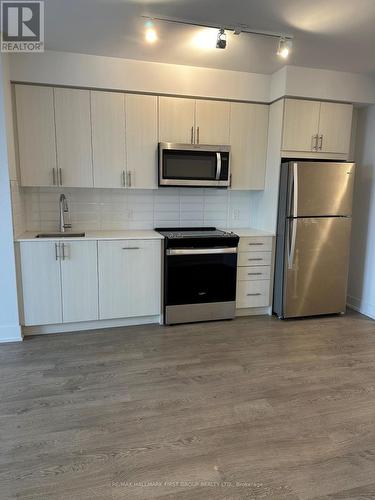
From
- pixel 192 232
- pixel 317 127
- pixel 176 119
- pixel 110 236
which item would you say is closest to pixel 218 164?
pixel 176 119

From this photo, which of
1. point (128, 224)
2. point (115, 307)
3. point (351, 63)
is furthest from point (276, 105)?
Result: point (115, 307)

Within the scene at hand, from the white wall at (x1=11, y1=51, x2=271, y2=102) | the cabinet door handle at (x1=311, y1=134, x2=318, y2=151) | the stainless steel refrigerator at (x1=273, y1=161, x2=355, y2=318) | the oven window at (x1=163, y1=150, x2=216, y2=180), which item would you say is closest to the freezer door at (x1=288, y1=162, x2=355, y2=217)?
the stainless steel refrigerator at (x1=273, y1=161, x2=355, y2=318)

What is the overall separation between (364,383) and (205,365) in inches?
47.5

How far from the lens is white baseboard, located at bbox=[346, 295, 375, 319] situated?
4004mm

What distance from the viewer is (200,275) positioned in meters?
3.63

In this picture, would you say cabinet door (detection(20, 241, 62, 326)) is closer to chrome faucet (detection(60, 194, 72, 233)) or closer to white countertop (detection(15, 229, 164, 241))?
white countertop (detection(15, 229, 164, 241))

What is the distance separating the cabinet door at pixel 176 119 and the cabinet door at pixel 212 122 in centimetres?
8

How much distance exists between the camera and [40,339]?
3260 mm

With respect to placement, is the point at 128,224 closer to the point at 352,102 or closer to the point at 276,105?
the point at 276,105

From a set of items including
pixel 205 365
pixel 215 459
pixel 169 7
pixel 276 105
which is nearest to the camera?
pixel 215 459

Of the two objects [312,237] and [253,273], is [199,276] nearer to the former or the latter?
[253,273]

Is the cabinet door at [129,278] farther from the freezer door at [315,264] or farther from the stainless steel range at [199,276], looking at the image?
the freezer door at [315,264]

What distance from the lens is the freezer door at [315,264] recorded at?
3.66 m

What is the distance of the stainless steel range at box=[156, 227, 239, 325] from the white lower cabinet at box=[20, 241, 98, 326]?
759mm
